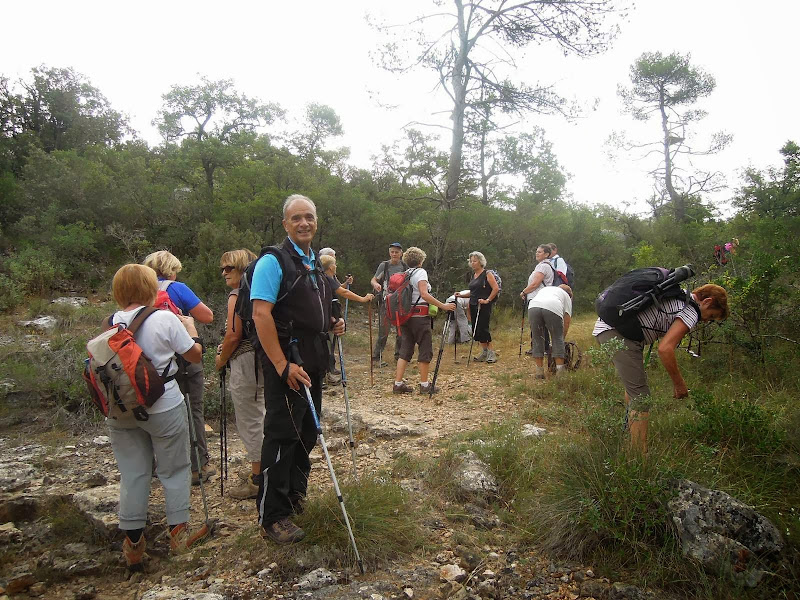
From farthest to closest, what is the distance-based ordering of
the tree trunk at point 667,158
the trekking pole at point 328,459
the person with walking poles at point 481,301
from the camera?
the tree trunk at point 667,158 → the person with walking poles at point 481,301 → the trekking pole at point 328,459

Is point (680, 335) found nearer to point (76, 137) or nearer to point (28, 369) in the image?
point (28, 369)

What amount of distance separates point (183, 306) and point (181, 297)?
0.08m

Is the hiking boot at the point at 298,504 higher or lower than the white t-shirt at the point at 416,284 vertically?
lower

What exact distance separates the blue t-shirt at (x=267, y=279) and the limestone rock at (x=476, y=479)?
2.01 m

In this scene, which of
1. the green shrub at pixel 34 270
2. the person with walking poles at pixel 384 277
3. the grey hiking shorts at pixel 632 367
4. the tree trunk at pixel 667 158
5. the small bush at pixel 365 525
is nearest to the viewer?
the small bush at pixel 365 525

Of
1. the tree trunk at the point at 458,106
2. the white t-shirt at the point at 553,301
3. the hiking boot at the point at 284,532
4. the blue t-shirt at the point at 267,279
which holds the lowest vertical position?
the hiking boot at the point at 284,532

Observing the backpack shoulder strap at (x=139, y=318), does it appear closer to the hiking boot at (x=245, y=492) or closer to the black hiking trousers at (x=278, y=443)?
the black hiking trousers at (x=278, y=443)

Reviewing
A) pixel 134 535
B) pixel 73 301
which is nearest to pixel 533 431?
pixel 134 535

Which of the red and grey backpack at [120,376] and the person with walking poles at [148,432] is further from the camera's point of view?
the person with walking poles at [148,432]

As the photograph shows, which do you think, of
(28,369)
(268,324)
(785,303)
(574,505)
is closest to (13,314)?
(28,369)

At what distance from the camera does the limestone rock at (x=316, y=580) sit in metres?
2.42

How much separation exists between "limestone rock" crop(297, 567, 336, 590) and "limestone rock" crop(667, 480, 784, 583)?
188 cm

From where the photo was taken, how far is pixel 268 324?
254cm

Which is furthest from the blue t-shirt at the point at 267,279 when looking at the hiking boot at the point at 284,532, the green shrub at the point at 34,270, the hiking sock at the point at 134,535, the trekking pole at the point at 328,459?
the green shrub at the point at 34,270
